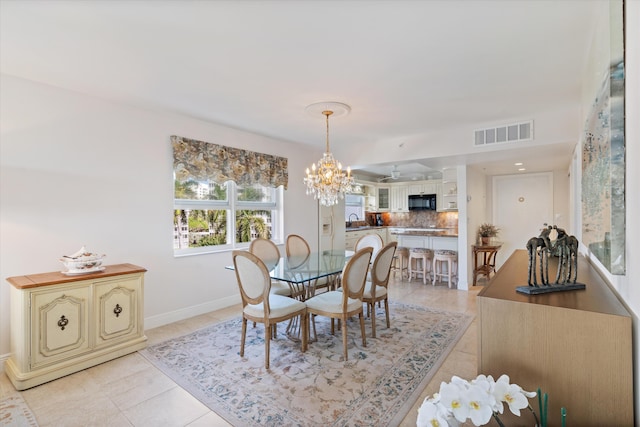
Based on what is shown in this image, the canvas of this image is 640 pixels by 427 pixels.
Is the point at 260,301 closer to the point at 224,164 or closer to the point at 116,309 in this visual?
the point at 116,309

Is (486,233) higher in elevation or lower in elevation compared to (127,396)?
higher

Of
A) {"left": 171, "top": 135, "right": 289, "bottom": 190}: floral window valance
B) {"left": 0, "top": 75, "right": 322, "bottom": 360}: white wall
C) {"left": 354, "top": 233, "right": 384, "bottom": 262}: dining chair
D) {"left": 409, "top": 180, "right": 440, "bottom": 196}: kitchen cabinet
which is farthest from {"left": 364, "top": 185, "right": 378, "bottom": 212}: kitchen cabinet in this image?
{"left": 0, "top": 75, "right": 322, "bottom": 360}: white wall

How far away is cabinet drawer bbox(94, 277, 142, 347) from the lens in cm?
266

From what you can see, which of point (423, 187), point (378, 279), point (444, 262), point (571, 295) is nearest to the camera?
point (571, 295)

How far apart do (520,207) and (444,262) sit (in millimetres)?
2184

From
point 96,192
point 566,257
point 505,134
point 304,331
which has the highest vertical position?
point 505,134

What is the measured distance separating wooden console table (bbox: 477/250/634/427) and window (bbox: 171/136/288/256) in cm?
346

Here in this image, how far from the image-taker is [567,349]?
4.11 feet

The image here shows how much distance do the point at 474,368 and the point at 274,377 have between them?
64.2 inches

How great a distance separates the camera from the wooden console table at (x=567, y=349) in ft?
3.83

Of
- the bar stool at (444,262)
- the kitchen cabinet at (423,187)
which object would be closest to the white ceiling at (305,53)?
the bar stool at (444,262)

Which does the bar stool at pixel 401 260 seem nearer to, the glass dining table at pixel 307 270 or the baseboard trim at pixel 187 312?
the glass dining table at pixel 307 270

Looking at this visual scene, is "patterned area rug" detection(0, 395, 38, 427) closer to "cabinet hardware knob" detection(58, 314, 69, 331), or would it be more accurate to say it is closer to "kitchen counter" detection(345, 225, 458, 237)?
"cabinet hardware knob" detection(58, 314, 69, 331)

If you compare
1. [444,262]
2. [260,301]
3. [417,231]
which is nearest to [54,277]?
[260,301]
